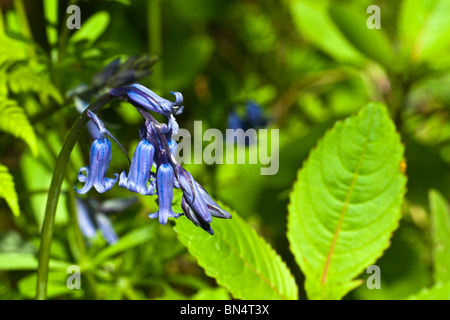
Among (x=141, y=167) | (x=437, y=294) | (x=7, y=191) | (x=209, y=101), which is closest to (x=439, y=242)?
(x=437, y=294)

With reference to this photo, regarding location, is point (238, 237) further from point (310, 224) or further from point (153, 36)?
point (153, 36)

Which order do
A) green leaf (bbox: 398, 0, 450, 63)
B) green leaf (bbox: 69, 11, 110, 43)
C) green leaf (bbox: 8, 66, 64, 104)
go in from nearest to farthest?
green leaf (bbox: 8, 66, 64, 104) → green leaf (bbox: 69, 11, 110, 43) → green leaf (bbox: 398, 0, 450, 63)

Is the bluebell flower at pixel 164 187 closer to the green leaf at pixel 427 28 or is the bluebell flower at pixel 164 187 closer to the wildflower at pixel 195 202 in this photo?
the wildflower at pixel 195 202

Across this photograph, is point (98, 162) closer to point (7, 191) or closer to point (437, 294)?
point (7, 191)

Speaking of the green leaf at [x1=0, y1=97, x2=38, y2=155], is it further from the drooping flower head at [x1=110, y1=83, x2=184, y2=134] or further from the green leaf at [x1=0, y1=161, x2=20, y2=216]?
the drooping flower head at [x1=110, y1=83, x2=184, y2=134]

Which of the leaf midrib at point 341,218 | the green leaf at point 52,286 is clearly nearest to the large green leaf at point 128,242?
the green leaf at point 52,286

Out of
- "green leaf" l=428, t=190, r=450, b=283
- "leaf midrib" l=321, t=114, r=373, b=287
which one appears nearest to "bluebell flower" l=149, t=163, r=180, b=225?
"leaf midrib" l=321, t=114, r=373, b=287
